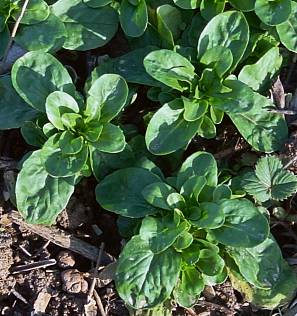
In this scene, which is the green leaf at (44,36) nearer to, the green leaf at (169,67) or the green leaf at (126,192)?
the green leaf at (169,67)

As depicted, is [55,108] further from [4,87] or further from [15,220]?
[15,220]

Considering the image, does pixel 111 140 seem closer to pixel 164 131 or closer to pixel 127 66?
pixel 164 131

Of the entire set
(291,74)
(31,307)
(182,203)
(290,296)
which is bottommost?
(31,307)

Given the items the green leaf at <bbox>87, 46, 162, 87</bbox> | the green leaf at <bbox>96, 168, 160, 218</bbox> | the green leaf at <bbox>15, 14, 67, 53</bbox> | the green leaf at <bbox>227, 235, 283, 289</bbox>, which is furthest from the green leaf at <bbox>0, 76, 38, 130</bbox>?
the green leaf at <bbox>227, 235, 283, 289</bbox>

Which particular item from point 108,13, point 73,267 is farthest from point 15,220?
point 108,13

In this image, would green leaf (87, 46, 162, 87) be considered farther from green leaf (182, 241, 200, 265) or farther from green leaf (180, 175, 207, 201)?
green leaf (182, 241, 200, 265)

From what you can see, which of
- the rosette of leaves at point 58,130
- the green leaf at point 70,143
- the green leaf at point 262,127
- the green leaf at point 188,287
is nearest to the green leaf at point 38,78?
the rosette of leaves at point 58,130

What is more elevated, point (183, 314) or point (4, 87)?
point (4, 87)
